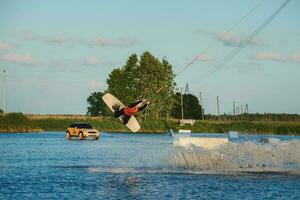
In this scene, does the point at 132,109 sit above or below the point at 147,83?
below

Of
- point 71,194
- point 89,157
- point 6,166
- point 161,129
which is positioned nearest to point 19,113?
point 161,129

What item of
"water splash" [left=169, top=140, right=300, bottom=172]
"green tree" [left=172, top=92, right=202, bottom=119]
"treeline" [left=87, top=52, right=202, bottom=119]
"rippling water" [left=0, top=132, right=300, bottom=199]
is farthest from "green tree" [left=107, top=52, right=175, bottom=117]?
"water splash" [left=169, top=140, right=300, bottom=172]

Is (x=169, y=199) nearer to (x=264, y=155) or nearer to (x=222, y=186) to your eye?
(x=222, y=186)

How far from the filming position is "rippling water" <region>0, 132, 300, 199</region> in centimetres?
2894

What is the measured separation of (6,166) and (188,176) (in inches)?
467

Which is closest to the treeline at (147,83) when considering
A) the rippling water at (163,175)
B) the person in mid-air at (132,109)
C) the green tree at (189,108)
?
the green tree at (189,108)

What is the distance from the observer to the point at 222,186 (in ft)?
105

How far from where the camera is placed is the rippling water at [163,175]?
2894 centimetres

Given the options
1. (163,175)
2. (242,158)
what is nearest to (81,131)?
(242,158)

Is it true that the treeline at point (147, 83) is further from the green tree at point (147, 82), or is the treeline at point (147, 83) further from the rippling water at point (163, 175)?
the rippling water at point (163, 175)

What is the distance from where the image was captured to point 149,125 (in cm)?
13262

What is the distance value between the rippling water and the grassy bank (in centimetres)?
6543

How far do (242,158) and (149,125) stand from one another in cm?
8980

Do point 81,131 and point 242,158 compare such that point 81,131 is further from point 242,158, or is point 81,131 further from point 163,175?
point 163,175
